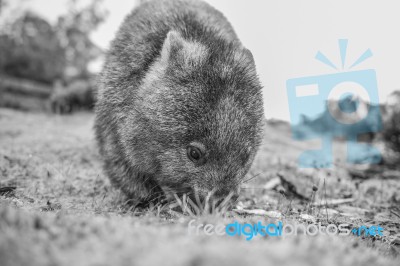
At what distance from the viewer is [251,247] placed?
1.85m

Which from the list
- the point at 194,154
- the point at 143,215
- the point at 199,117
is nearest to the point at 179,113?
the point at 199,117

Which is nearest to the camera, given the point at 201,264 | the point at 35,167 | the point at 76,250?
the point at 201,264

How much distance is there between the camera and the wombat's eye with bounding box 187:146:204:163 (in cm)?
358

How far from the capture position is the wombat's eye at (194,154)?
11.7ft

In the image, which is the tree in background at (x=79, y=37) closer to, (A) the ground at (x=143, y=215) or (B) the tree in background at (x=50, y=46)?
(B) the tree in background at (x=50, y=46)

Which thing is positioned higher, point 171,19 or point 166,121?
point 171,19

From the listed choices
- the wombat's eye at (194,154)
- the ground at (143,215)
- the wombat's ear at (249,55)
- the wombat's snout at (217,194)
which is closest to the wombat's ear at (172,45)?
the wombat's ear at (249,55)

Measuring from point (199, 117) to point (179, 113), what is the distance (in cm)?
21

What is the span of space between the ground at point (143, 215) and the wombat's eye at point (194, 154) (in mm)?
537

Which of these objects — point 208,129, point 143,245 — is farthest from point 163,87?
point 143,245

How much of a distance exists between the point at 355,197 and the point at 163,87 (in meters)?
3.61

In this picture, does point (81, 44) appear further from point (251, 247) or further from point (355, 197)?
point (251, 247)

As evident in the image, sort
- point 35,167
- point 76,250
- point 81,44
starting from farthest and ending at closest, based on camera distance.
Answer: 1. point 81,44
2. point 35,167
3. point 76,250

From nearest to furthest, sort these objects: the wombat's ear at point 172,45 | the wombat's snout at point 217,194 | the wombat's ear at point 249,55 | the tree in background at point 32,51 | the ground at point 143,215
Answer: the ground at point 143,215 → the wombat's snout at point 217,194 → the wombat's ear at point 172,45 → the wombat's ear at point 249,55 → the tree in background at point 32,51
